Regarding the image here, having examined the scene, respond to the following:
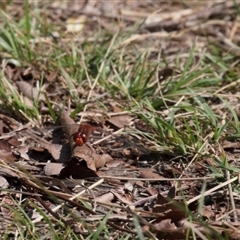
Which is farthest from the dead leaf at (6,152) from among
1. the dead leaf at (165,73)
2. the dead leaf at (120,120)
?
the dead leaf at (165,73)

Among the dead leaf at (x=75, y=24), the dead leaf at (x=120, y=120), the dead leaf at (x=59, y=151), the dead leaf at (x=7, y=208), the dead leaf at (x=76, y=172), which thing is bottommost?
the dead leaf at (x=75, y=24)

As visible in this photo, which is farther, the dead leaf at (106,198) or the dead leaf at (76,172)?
the dead leaf at (76,172)

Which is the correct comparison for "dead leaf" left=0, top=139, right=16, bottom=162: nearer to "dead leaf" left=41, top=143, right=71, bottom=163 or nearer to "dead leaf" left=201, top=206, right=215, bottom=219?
"dead leaf" left=41, top=143, right=71, bottom=163

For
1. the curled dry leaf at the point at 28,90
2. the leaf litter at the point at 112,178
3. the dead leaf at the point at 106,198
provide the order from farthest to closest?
1. the curled dry leaf at the point at 28,90
2. the dead leaf at the point at 106,198
3. the leaf litter at the point at 112,178

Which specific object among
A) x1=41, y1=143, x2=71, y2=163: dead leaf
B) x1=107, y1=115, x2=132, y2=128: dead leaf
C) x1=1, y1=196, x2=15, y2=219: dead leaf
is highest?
x1=1, y1=196, x2=15, y2=219: dead leaf

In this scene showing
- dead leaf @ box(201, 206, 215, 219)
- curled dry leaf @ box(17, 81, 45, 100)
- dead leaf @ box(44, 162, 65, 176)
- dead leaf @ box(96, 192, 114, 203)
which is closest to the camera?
dead leaf @ box(201, 206, 215, 219)

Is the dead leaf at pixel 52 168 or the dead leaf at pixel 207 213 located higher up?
the dead leaf at pixel 52 168

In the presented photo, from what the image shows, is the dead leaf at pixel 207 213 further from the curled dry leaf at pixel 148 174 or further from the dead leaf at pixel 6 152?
the dead leaf at pixel 6 152

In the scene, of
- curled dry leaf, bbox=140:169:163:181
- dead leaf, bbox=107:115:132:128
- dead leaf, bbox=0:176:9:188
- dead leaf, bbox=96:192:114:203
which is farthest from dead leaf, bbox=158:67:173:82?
dead leaf, bbox=0:176:9:188

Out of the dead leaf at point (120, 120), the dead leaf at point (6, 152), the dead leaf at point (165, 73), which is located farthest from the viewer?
the dead leaf at point (165, 73)

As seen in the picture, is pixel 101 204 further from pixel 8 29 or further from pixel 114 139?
pixel 8 29

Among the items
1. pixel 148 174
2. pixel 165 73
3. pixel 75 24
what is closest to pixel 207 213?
pixel 148 174

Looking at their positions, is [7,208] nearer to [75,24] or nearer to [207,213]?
[207,213]
